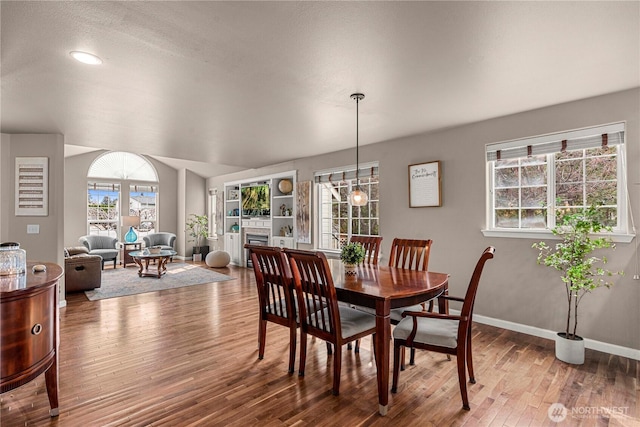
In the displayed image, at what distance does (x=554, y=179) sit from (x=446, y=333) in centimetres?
231

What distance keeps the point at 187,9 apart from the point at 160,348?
286 centimetres

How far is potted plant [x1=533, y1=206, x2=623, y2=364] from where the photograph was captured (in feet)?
9.11

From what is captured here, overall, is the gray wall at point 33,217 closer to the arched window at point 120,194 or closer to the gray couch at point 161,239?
the arched window at point 120,194

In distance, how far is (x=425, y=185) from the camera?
172 inches

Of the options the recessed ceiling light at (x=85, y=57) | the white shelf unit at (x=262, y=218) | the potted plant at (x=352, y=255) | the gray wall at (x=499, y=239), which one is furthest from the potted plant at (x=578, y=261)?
the white shelf unit at (x=262, y=218)

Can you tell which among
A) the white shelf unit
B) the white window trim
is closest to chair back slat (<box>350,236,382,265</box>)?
the white window trim

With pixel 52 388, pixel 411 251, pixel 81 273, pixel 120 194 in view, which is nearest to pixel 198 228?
pixel 120 194

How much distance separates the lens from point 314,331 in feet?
8.02

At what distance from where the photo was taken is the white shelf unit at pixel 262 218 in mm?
6984

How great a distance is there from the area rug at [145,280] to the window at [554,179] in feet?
16.6

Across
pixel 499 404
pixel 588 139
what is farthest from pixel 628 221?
pixel 499 404

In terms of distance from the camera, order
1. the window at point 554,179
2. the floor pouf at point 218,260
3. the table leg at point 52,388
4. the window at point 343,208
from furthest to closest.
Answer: the floor pouf at point 218,260
the window at point 343,208
the window at point 554,179
the table leg at point 52,388

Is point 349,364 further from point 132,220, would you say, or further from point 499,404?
point 132,220

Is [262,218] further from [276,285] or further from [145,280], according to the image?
[276,285]
